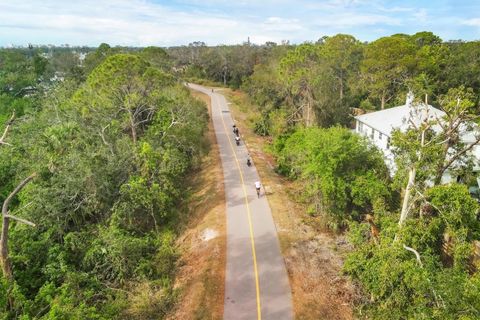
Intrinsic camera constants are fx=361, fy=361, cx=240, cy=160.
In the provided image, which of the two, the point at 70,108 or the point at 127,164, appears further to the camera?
the point at 70,108

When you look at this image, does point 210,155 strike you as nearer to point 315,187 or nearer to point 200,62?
point 315,187

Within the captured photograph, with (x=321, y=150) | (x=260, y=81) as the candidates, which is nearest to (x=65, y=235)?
(x=321, y=150)

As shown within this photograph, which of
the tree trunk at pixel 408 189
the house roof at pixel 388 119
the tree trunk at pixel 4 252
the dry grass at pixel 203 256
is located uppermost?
the house roof at pixel 388 119

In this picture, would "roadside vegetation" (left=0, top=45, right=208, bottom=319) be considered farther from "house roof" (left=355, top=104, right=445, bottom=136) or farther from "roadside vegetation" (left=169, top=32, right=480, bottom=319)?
"house roof" (left=355, top=104, right=445, bottom=136)

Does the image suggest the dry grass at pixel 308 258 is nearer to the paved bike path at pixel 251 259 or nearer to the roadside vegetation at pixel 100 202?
the paved bike path at pixel 251 259

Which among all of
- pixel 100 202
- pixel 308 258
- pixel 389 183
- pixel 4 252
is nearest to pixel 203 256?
pixel 308 258

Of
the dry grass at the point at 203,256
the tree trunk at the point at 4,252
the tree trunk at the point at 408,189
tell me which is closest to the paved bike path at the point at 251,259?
the dry grass at the point at 203,256
